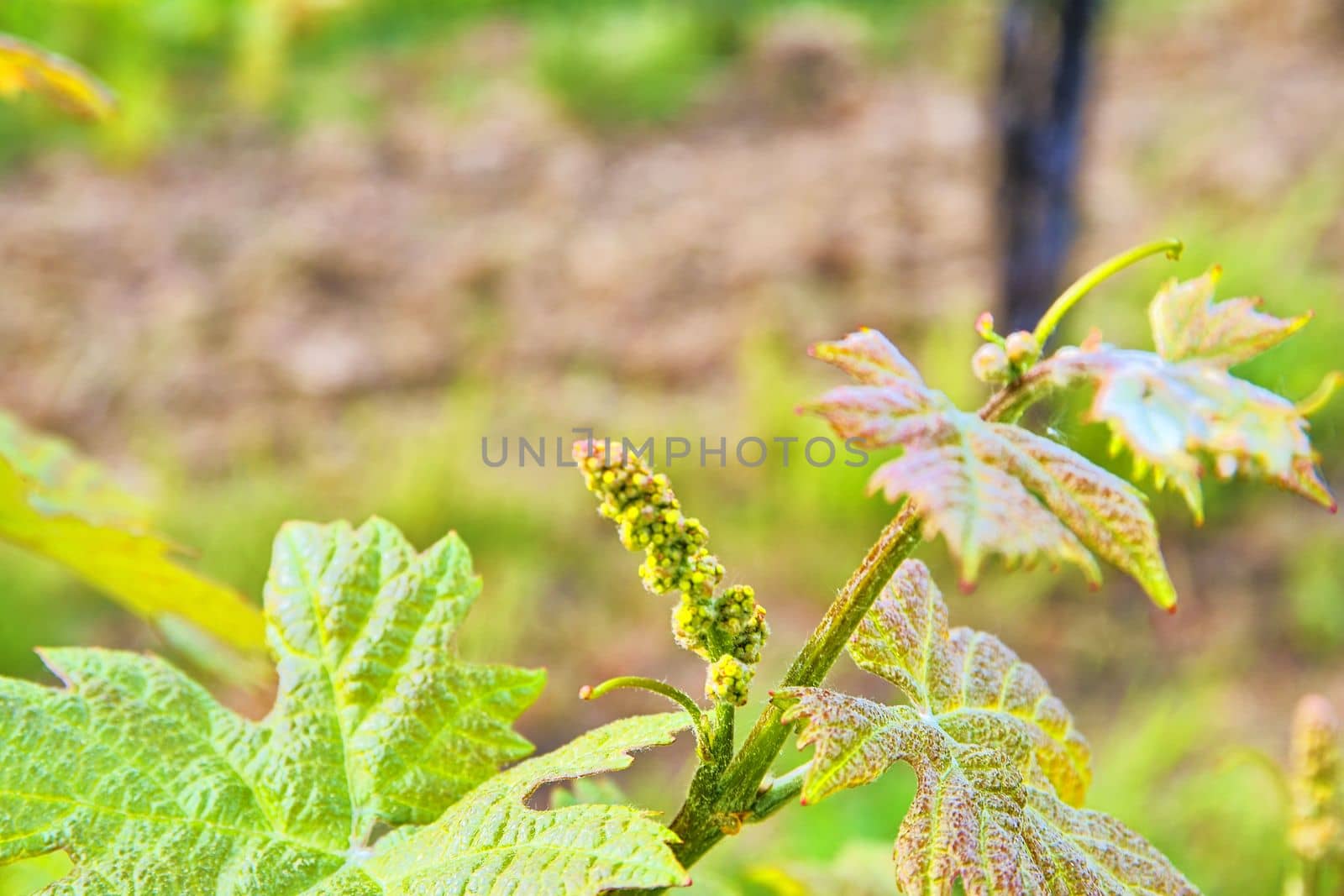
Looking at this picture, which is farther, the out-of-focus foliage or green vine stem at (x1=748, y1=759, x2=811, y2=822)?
the out-of-focus foliage

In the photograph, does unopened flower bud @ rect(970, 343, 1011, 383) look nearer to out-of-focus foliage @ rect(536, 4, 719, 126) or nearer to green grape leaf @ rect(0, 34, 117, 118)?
green grape leaf @ rect(0, 34, 117, 118)

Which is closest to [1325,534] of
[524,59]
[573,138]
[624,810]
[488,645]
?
[488,645]

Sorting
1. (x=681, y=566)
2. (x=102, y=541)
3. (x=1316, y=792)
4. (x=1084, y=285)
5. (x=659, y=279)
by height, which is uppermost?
(x=1084, y=285)

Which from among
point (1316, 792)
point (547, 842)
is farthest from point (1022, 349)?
point (1316, 792)

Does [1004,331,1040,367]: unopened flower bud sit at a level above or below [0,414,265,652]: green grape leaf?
above

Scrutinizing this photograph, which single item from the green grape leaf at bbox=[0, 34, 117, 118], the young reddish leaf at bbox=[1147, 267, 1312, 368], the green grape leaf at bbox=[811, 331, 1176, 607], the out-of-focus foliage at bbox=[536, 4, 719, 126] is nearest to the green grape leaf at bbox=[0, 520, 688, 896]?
the green grape leaf at bbox=[811, 331, 1176, 607]

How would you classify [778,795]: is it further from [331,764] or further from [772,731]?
[331,764]

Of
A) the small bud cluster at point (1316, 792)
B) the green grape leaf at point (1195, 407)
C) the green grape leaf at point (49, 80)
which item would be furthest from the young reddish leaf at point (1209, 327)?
the green grape leaf at point (49, 80)
